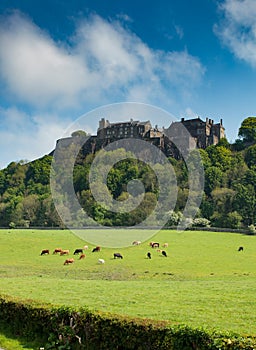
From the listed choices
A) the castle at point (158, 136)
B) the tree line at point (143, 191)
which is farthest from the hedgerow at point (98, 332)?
the castle at point (158, 136)

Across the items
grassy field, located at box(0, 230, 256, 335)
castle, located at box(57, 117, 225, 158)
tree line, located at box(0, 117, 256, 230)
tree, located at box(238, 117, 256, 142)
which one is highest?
tree, located at box(238, 117, 256, 142)

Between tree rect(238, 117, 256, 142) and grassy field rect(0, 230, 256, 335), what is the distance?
74178 mm

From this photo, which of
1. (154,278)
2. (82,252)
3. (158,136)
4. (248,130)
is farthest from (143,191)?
(154,278)

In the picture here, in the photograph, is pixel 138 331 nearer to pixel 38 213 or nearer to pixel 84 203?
pixel 84 203

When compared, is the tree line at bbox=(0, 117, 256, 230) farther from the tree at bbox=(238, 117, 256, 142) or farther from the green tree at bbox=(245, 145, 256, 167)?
the green tree at bbox=(245, 145, 256, 167)

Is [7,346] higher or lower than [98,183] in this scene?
lower

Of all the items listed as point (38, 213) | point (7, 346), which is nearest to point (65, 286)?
point (7, 346)

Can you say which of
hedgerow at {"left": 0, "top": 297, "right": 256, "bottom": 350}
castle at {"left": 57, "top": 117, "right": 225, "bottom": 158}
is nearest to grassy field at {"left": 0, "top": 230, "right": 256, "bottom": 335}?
hedgerow at {"left": 0, "top": 297, "right": 256, "bottom": 350}

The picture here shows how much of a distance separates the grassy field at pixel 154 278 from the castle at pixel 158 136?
2234 inches

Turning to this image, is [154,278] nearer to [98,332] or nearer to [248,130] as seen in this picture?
[98,332]

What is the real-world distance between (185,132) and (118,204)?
125 ft

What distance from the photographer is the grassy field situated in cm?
1455

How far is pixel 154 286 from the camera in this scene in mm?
21297

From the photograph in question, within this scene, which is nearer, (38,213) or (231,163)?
(38,213)
